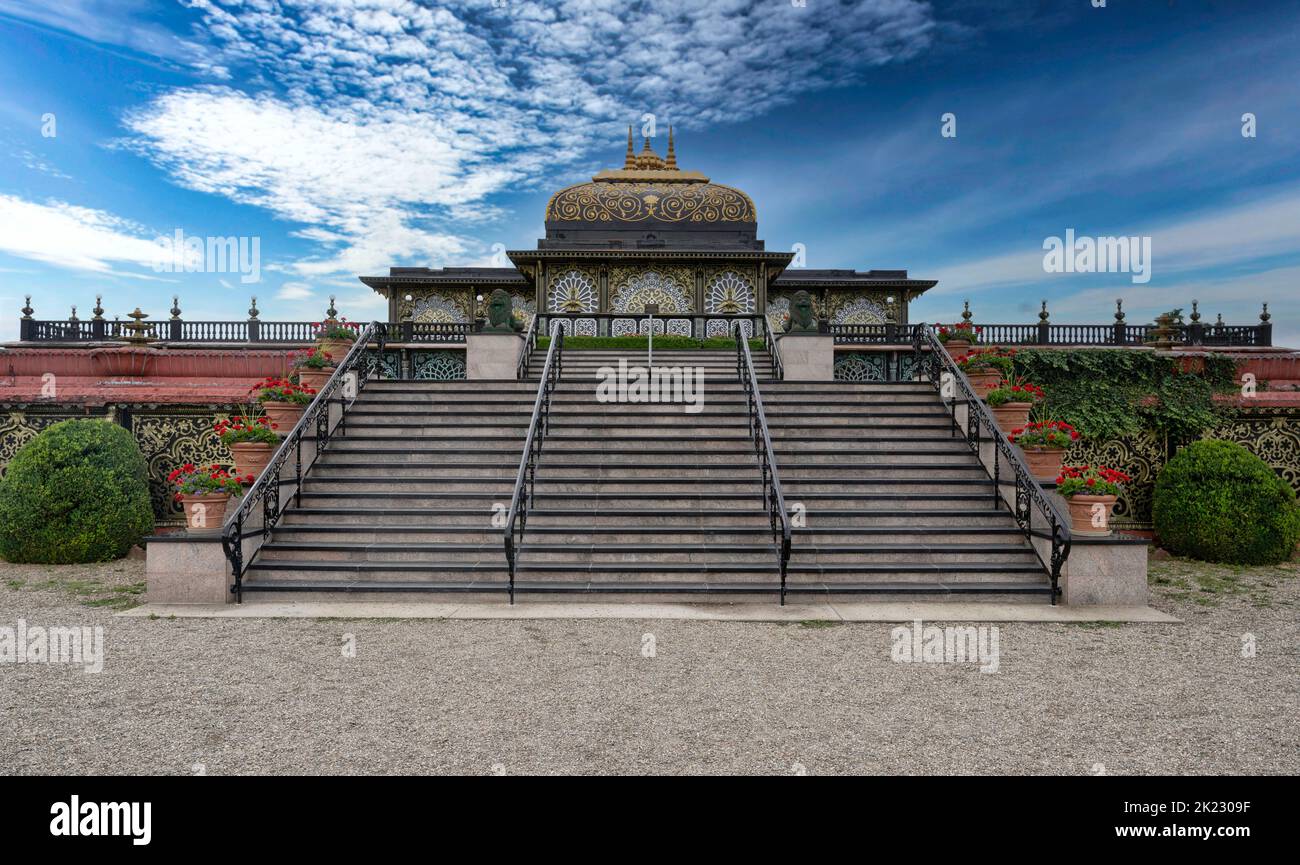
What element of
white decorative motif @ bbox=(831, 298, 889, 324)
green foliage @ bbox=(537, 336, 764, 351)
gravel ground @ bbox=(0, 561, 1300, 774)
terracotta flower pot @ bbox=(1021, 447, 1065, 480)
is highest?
white decorative motif @ bbox=(831, 298, 889, 324)

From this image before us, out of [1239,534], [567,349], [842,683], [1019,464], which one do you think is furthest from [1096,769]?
[567,349]

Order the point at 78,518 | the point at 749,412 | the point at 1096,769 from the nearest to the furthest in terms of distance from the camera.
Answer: the point at 1096,769, the point at 78,518, the point at 749,412

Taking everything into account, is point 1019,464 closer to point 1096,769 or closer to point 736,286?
point 1096,769

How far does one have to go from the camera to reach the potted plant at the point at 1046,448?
11.0 metres

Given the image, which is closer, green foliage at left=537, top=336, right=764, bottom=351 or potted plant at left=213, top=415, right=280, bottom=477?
potted plant at left=213, top=415, right=280, bottom=477

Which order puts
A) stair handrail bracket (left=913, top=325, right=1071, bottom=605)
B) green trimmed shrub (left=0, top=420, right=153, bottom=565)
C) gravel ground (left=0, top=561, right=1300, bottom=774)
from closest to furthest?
gravel ground (left=0, top=561, right=1300, bottom=774) < stair handrail bracket (left=913, top=325, right=1071, bottom=605) < green trimmed shrub (left=0, top=420, right=153, bottom=565)

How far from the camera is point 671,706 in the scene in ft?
19.6

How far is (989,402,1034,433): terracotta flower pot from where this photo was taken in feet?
40.1

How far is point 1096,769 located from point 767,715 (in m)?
2.27

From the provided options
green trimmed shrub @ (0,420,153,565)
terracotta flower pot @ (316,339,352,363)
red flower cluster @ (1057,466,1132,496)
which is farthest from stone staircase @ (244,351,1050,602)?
green trimmed shrub @ (0,420,153,565)
